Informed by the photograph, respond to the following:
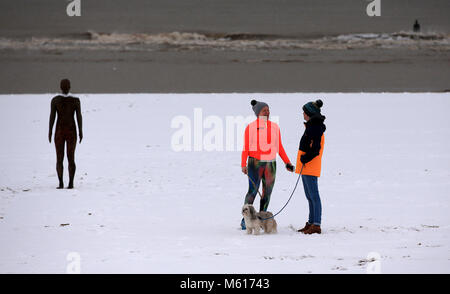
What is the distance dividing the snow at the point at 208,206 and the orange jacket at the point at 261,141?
2.93ft

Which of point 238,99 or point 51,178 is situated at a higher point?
point 238,99

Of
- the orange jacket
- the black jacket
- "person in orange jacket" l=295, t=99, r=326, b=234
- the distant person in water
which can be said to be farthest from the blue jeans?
the distant person in water

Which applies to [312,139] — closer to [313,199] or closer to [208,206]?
[313,199]

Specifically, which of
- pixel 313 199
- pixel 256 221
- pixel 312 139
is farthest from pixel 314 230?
pixel 312 139

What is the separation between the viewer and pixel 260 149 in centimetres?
891

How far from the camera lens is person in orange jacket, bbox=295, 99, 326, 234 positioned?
8.65 meters

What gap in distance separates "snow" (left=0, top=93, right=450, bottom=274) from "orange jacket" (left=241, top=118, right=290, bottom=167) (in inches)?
35.2

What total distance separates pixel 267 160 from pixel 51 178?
565 centimetres

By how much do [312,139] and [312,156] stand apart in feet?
0.61
